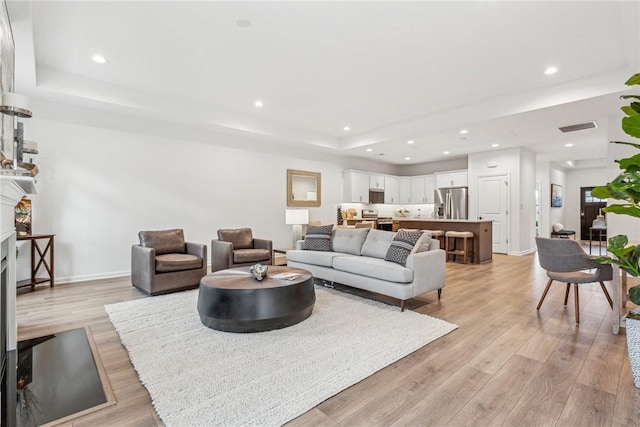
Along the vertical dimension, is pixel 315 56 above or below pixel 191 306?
above

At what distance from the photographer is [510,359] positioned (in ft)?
7.91

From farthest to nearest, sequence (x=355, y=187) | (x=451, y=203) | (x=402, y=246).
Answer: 1. (x=451, y=203)
2. (x=355, y=187)
3. (x=402, y=246)

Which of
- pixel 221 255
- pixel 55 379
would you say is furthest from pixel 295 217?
pixel 55 379

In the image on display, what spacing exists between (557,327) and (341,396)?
8.03ft

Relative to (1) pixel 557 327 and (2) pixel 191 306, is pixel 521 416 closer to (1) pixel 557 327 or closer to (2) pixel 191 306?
(1) pixel 557 327

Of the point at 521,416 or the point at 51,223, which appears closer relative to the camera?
the point at 521,416

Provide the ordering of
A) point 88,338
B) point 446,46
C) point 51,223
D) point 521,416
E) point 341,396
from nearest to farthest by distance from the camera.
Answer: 1. point 521,416
2. point 341,396
3. point 88,338
4. point 446,46
5. point 51,223

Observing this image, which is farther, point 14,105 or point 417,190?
point 417,190

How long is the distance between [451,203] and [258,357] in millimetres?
8024

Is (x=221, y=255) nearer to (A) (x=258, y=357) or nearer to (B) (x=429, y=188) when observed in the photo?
(A) (x=258, y=357)

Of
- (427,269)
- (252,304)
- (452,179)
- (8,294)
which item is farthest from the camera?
(452,179)

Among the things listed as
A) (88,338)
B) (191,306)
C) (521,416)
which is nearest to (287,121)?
(191,306)

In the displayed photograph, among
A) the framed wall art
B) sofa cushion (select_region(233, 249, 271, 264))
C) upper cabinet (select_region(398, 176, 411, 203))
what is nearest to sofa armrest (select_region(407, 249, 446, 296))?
sofa cushion (select_region(233, 249, 271, 264))

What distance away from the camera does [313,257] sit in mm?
4699
